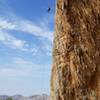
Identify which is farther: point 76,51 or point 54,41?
point 54,41

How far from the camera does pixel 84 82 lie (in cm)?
1380

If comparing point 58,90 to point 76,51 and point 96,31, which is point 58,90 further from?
point 96,31

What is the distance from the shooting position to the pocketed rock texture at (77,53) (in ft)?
45.3

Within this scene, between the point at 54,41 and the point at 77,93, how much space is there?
2787mm

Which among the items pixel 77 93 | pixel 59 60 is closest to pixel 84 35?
pixel 59 60

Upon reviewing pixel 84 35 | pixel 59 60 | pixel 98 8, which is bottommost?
pixel 59 60

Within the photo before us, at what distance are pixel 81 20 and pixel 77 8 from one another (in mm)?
578

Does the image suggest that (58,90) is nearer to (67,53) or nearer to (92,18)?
(67,53)

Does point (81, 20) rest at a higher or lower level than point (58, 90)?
higher

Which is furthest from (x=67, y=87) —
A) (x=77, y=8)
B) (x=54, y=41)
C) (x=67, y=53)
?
(x=77, y=8)

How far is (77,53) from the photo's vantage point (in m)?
14.1

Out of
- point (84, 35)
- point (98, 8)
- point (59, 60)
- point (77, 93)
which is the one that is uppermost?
point (98, 8)

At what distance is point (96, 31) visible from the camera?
1417 cm

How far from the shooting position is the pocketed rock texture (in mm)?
13805
